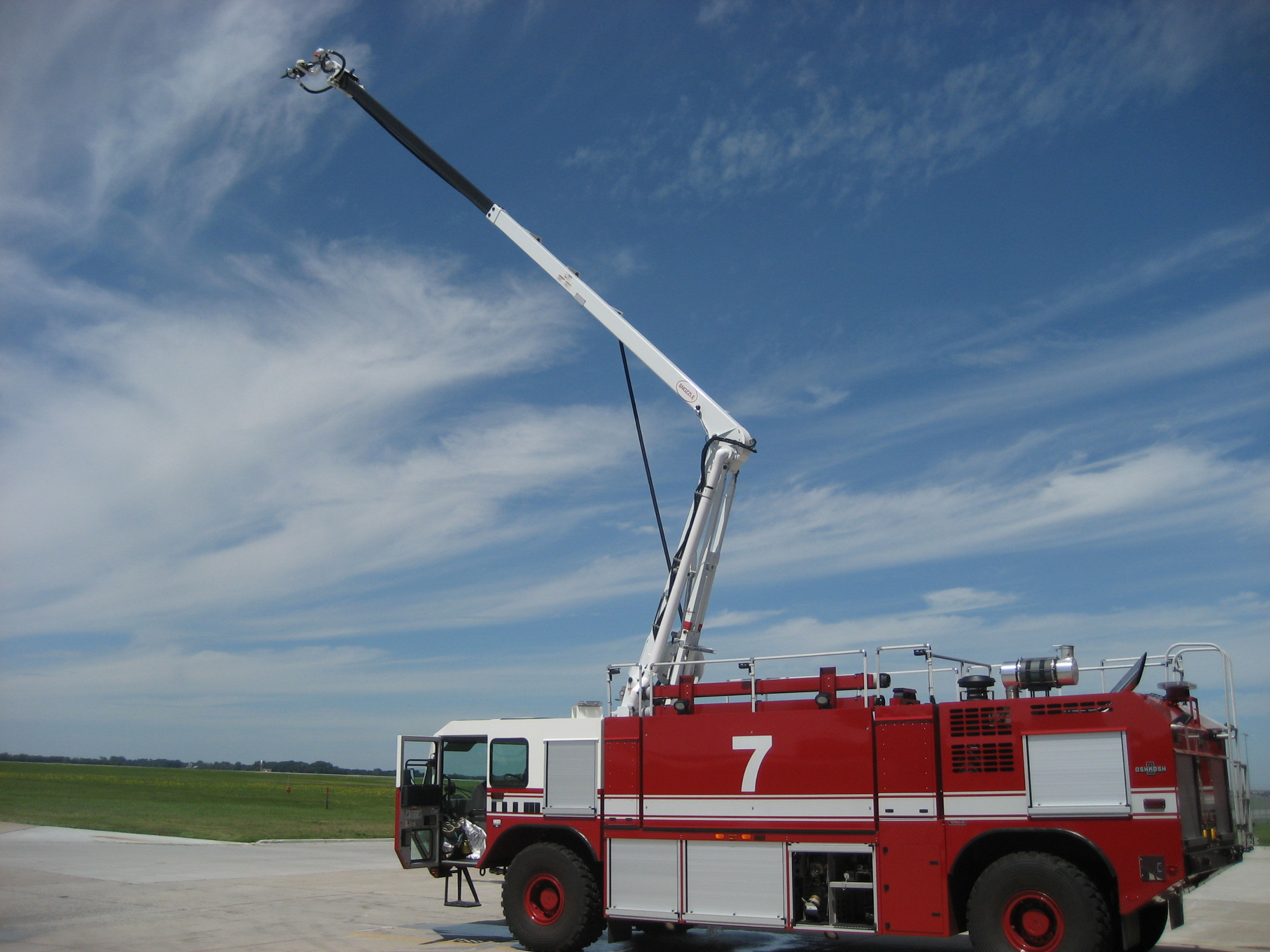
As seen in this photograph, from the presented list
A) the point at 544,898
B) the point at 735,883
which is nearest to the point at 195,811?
the point at 544,898

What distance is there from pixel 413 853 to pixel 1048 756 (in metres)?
8.99

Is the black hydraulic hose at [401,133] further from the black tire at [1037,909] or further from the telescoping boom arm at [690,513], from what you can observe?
the black tire at [1037,909]

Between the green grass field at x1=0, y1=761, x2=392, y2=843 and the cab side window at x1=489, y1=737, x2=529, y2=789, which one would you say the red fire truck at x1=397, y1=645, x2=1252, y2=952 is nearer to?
the cab side window at x1=489, y1=737, x2=529, y2=789

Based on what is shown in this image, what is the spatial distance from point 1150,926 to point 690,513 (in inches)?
323

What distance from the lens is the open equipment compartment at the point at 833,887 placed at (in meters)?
11.2

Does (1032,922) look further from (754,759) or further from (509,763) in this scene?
(509,763)

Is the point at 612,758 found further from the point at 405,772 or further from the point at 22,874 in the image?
the point at 22,874

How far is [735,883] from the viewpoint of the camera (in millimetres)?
11930

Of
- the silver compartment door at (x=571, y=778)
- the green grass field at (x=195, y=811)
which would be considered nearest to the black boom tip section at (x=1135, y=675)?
the silver compartment door at (x=571, y=778)

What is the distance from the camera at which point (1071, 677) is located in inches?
422

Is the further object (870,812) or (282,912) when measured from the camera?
(282,912)

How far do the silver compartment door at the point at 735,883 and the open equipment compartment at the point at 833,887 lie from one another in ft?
0.64

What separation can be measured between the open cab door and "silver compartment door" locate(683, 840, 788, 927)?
442 cm

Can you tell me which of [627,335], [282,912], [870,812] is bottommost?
[282,912]
